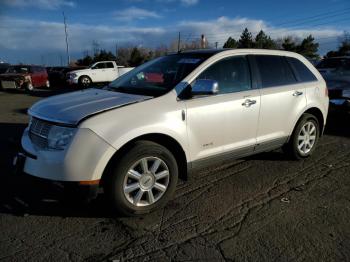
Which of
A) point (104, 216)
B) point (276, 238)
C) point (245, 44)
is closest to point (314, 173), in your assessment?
point (276, 238)

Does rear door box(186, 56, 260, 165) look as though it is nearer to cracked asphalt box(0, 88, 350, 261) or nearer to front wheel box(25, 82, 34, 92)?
cracked asphalt box(0, 88, 350, 261)

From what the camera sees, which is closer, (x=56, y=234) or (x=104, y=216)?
Answer: (x=56, y=234)

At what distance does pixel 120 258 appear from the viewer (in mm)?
3062

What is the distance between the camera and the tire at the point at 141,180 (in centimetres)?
355

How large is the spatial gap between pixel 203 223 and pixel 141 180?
29.9 inches

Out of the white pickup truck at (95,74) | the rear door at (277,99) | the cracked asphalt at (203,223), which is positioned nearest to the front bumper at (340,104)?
the rear door at (277,99)

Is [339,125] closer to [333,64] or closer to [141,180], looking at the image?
[333,64]

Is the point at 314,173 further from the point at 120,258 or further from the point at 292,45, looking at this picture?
the point at 292,45

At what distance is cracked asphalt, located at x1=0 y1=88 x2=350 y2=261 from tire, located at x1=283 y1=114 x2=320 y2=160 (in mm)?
521

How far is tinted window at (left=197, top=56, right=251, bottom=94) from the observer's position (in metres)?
4.41

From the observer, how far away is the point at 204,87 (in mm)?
4020

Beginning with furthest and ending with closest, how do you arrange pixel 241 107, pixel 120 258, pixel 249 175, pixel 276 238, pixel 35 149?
pixel 249 175 → pixel 241 107 → pixel 35 149 → pixel 276 238 → pixel 120 258

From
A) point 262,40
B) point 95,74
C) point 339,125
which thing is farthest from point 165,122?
point 262,40

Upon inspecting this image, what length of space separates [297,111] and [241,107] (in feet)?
4.12
